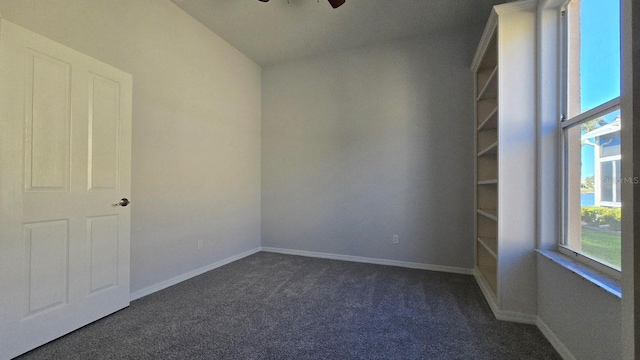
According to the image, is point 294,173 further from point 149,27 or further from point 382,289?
point 149,27

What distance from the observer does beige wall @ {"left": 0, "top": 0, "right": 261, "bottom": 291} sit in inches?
88.9

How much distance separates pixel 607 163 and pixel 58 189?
3.43 meters

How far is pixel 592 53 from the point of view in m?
1.60

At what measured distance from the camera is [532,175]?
208 cm

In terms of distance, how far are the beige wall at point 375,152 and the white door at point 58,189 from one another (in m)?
2.19

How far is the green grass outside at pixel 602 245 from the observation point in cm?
139

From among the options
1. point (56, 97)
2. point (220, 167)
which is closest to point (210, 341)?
point (56, 97)

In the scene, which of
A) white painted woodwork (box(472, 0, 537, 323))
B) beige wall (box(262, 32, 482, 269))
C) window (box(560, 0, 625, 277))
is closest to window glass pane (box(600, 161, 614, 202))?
window (box(560, 0, 625, 277))

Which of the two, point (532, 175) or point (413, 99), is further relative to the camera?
point (413, 99)

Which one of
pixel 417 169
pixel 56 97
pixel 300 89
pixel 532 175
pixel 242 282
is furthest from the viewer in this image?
pixel 300 89

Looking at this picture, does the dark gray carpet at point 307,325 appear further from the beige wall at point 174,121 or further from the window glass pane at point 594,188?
the window glass pane at point 594,188

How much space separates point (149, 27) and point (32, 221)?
2022 mm

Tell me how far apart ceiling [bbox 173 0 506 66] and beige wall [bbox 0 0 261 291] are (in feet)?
1.06

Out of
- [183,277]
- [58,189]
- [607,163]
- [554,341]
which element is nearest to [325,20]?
[607,163]
